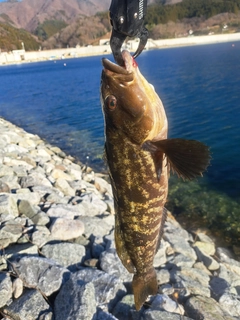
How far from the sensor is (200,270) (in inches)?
322

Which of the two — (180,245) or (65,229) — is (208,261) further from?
(65,229)

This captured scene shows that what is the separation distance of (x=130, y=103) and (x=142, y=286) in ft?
7.69

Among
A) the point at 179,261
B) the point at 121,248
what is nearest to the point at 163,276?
the point at 179,261

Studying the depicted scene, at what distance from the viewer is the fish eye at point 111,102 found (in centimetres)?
293

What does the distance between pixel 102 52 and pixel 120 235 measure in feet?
621

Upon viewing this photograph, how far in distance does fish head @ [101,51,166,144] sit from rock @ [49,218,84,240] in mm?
4903

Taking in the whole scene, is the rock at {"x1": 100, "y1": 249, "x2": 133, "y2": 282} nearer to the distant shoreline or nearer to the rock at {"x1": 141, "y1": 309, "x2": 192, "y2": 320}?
the rock at {"x1": 141, "y1": 309, "x2": 192, "y2": 320}

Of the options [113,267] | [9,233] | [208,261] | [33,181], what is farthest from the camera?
[33,181]

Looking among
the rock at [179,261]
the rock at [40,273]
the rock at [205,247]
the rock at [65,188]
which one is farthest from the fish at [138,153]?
the rock at [65,188]

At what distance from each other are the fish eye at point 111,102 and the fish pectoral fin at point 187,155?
0.53 metres

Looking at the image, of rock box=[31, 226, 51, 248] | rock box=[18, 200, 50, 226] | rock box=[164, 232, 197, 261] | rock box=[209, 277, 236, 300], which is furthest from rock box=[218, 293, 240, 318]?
rock box=[18, 200, 50, 226]

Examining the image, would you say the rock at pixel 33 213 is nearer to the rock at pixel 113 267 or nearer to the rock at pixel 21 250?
the rock at pixel 21 250

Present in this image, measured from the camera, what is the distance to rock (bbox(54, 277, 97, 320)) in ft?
16.6

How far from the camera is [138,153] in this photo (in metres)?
3.11
